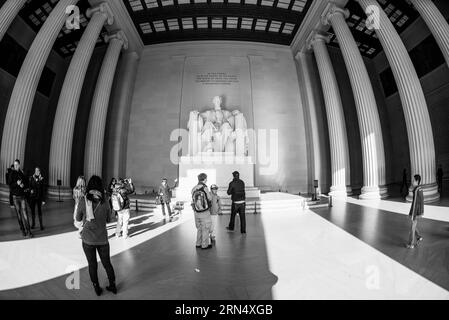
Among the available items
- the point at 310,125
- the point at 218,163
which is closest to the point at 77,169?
the point at 218,163

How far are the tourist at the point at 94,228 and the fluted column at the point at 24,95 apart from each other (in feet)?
33.8

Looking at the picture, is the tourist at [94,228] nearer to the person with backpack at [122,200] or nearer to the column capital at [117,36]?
the person with backpack at [122,200]

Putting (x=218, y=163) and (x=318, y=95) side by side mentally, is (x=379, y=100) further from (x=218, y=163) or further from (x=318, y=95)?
(x=218, y=163)

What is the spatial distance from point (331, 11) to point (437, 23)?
506 cm

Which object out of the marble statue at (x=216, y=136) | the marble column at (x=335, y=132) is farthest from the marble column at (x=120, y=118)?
the marble column at (x=335, y=132)

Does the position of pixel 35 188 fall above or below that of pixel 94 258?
above

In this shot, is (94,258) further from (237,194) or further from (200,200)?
(237,194)

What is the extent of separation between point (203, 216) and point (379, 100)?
66.5ft

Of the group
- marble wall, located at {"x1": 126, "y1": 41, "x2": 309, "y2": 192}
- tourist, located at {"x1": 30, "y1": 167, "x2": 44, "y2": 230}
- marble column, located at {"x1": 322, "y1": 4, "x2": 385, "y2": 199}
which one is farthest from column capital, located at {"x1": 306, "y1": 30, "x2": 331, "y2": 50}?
tourist, located at {"x1": 30, "y1": 167, "x2": 44, "y2": 230}

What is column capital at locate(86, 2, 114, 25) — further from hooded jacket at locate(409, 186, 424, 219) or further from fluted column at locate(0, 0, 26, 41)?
hooded jacket at locate(409, 186, 424, 219)

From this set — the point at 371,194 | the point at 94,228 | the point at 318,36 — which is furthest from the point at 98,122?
the point at 371,194

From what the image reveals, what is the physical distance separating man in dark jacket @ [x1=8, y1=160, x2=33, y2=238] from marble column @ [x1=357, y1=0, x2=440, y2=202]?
1318 centimetres

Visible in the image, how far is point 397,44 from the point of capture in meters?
10.9

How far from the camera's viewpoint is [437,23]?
33.7 feet
